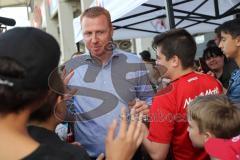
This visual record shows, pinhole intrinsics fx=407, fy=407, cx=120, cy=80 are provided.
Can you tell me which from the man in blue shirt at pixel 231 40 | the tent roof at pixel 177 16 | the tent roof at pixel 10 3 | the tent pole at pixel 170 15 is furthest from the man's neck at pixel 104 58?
the tent roof at pixel 10 3

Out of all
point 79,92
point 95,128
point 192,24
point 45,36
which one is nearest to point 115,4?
point 192,24

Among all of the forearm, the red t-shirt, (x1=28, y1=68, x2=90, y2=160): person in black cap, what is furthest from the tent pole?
(x1=28, y1=68, x2=90, y2=160): person in black cap

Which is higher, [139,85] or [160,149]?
[139,85]

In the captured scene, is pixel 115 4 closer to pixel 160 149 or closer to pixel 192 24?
pixel 192 24

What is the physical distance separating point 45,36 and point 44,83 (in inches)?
5.4

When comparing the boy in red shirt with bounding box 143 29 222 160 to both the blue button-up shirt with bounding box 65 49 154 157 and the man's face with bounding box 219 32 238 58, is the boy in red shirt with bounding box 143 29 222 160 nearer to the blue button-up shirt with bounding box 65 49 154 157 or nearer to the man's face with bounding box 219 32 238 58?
the blue button-up shirt with bounding box 65 49 154 157

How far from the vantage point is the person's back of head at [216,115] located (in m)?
1.97

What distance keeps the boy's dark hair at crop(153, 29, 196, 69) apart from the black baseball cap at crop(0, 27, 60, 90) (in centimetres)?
126

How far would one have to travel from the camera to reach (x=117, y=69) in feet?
6.64

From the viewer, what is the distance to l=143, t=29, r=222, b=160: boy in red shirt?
2189 mm

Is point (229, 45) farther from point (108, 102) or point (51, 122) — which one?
point (51, 122)

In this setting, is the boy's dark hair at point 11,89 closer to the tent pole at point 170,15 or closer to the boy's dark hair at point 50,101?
the boy's dark hair at point 50,101

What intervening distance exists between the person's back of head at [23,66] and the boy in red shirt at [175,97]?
101 centimetres

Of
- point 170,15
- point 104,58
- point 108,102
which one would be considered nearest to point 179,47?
point 104,58
